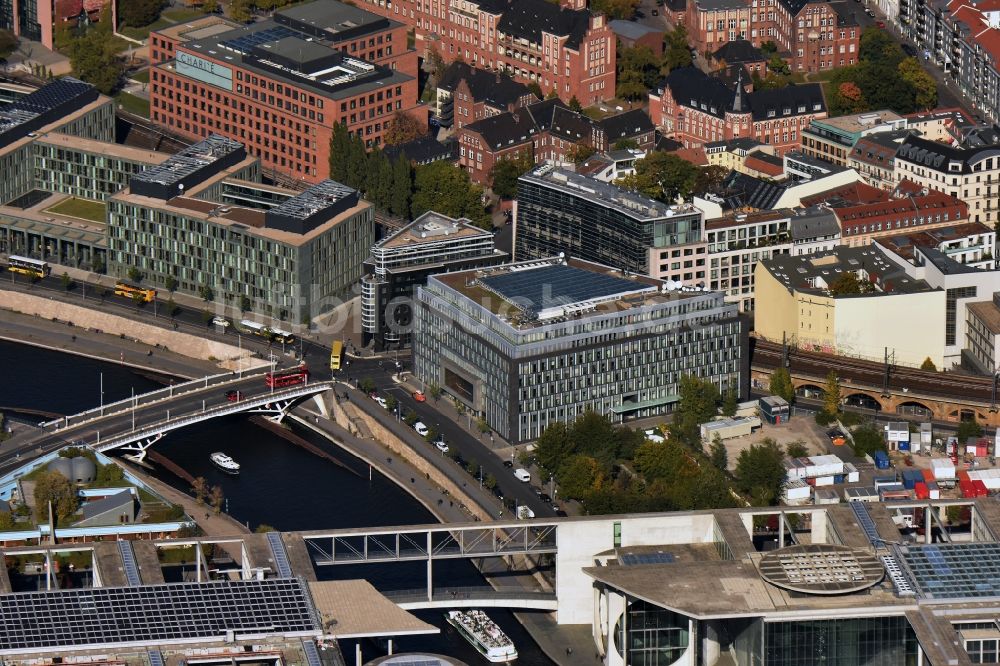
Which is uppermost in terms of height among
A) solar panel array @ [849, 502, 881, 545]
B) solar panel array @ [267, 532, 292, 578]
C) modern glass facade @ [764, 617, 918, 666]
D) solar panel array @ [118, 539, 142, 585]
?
solar panel array @ [849, 502, 881, 545]

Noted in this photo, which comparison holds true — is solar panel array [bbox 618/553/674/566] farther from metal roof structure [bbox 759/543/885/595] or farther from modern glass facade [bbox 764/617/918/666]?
modern glass facade [bbox 764/617/918/666]

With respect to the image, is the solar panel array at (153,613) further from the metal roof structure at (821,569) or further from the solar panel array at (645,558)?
the metal roof structure at (821,569)

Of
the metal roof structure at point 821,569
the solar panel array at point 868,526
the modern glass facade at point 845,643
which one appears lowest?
the modern glass facade at point 845,643

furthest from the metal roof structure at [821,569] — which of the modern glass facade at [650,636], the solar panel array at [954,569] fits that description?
the modern glass facade at [650,636]

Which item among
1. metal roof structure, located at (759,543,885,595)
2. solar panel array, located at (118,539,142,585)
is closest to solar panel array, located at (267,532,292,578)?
solar panel array, located at (118,539,142,585)

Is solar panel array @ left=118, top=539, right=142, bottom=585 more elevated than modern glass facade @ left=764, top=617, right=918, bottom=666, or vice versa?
solar panel array @ left=118, top=539, right=142, bottom=585

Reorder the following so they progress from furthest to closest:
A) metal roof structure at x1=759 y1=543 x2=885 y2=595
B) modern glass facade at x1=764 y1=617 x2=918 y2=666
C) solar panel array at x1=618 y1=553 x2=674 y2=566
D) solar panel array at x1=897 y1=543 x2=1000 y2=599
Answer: solar panel array at x1=618 y1=553 x2=674 y2=566, solar panel array at x1=897 y1=543 x2=1000 y2=599, metal roof structure at x1=759 y1=543 x2=885 y2=595, modern glass facade at x1=764 y1=617 x2=918 y2=666
